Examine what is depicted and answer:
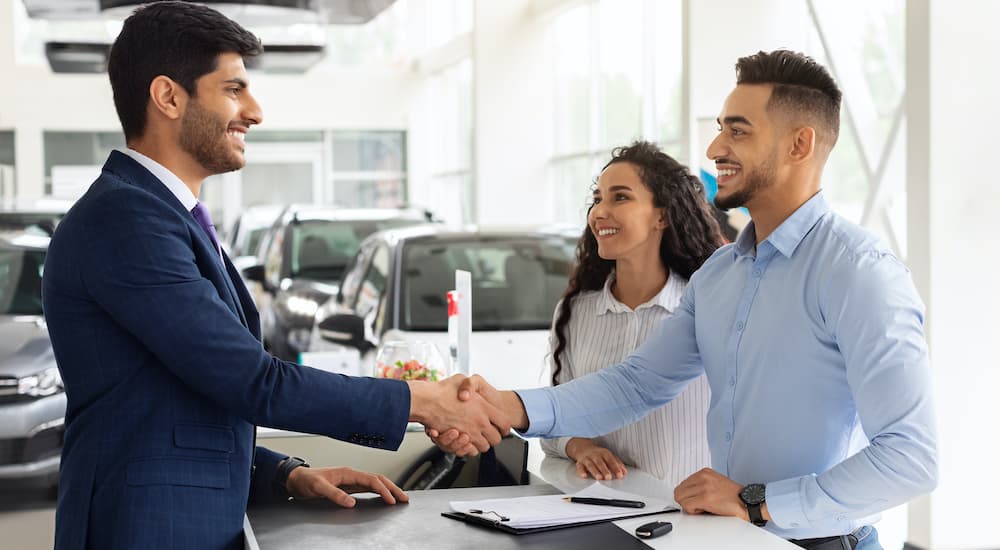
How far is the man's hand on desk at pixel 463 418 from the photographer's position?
2.63 meters

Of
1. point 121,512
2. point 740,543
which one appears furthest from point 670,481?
point 121,512

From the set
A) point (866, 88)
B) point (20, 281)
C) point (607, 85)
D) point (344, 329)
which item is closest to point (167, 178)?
point (344, 329)

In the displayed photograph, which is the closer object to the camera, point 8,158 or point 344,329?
point 344,329

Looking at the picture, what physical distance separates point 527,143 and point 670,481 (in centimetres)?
1138

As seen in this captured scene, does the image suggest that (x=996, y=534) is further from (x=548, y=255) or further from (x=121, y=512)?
(x=121, y=512)

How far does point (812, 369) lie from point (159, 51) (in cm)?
140

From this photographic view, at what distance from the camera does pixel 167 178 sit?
231cm

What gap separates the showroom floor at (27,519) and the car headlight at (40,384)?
536mm

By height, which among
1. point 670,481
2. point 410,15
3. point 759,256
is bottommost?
point 670,481

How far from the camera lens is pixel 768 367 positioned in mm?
2344

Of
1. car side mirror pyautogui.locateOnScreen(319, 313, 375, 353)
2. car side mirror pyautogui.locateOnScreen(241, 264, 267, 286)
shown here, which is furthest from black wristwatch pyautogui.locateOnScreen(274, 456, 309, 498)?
car side mirror pyautogui.locateOnScreen(241, 264, 267, 286)

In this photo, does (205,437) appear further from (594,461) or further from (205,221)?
(594,461)

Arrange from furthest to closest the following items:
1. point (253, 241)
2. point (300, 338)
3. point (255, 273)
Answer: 1. point (253, 241)
2. point (255, 273)
3. point (300, 338)

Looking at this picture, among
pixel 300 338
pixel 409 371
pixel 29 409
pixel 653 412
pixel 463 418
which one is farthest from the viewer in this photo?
pixel 300 338
